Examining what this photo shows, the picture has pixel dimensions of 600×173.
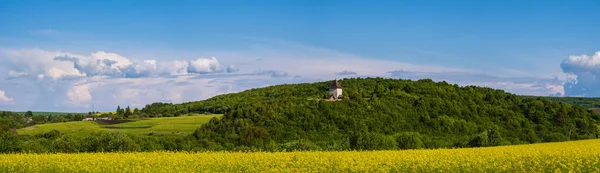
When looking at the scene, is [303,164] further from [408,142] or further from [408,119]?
[408,119]

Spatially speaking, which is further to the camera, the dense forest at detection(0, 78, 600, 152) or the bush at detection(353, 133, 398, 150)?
the dense forest at detection(0, 78, 600, 152)

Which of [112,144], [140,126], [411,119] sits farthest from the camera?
[140,126]

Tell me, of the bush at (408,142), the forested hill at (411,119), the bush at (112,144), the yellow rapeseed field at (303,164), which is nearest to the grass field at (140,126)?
the forested hill at (411,119)

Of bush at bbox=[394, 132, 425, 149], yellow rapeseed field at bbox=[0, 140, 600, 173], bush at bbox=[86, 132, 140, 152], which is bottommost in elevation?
bush at bbox=[394, 132, 425, 149]

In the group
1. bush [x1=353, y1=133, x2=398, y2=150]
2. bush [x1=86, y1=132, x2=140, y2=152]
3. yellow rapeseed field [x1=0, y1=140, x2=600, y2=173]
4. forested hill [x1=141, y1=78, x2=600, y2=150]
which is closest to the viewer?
yellow rapeseed field [x1=0, y1=140, x2=600, y2=173]

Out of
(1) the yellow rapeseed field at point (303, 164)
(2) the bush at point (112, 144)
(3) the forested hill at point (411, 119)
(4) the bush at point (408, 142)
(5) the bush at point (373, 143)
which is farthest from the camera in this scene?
(3) the forested hill at point (411, 119)

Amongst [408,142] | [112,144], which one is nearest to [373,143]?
[408,142]

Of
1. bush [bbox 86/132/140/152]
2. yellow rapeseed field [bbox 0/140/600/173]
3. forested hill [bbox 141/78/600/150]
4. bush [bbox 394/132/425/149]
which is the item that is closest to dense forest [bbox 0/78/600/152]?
forested hill [bbox 141/78/600/150]

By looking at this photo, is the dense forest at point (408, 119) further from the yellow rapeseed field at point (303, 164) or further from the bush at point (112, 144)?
the yellow rapeseed field at point (303, 164)

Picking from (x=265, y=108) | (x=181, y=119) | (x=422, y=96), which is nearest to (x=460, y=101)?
(x=422, y=96)

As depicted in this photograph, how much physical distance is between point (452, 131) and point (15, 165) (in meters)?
83.3

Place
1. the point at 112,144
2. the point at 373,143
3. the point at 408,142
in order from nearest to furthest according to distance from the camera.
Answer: the point at 112,144 < the point at 373,143 < the point at 408,142

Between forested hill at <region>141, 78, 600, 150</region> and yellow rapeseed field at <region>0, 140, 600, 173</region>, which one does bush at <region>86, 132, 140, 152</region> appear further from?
forested hill at <region>141, 78, 600, 150</region>

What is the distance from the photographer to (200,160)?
79.3ft
